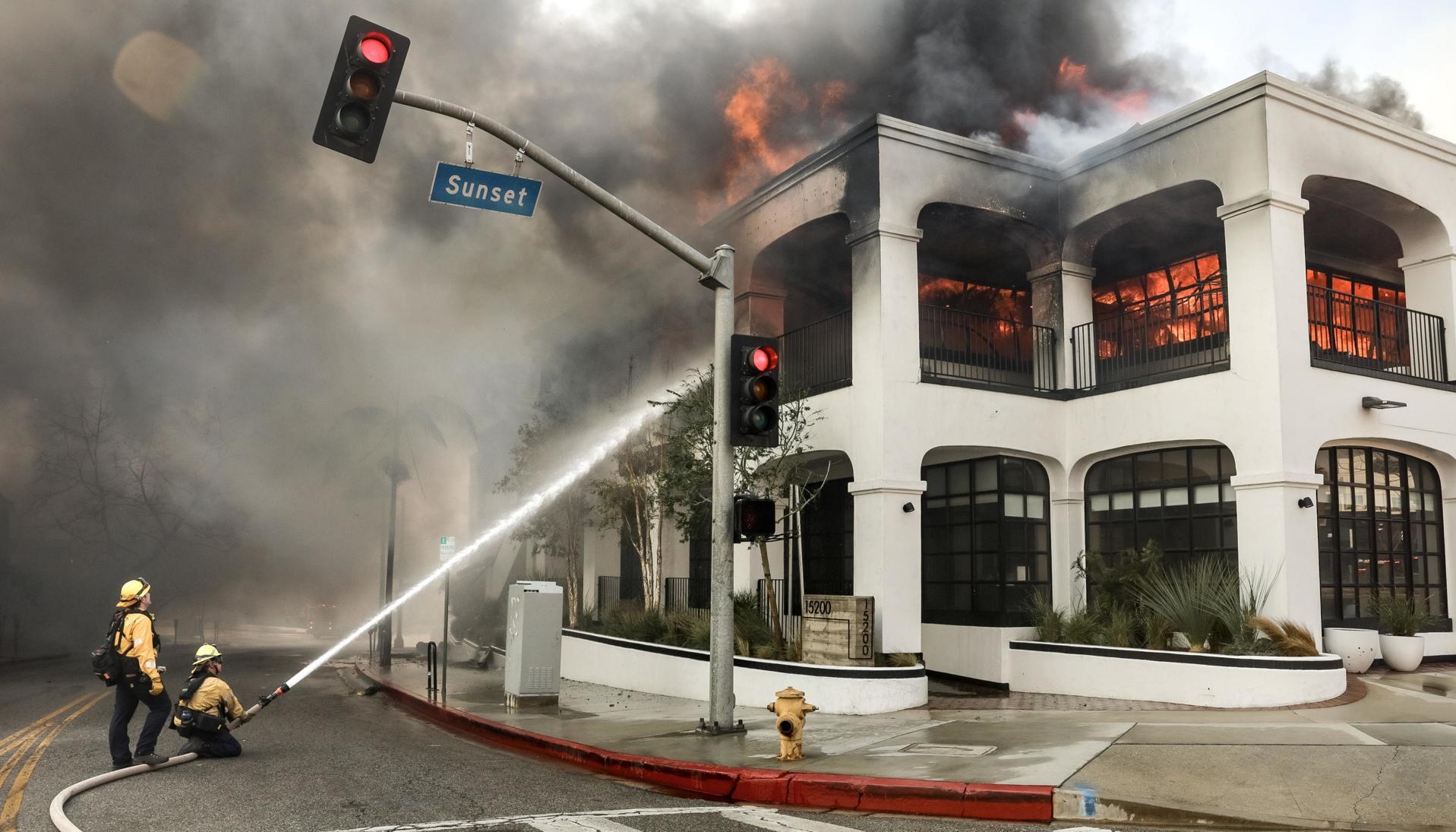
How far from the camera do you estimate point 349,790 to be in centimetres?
784

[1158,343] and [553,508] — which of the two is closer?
[1158,343]

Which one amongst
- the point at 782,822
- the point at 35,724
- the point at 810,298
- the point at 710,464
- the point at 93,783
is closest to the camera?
the point at 782,822

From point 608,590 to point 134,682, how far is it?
13682 millimetres

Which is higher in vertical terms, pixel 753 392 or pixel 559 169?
pixel 559 169

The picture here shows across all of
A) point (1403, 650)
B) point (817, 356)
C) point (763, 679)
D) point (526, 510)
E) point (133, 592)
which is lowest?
point (763, 679)

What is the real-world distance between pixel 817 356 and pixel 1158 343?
532cm

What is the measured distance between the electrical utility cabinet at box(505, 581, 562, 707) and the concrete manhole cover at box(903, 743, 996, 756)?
→ 5.81 meters

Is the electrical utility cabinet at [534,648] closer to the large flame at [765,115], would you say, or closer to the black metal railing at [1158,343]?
the large flame at [765,115]

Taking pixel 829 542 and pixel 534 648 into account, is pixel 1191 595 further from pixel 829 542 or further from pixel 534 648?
pixel 534 648

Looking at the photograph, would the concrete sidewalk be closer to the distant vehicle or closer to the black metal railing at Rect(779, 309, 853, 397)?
the black metal railing at Rect(779, 309, 853, 397)

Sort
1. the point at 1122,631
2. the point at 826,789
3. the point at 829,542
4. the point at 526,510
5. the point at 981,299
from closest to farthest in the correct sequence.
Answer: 1. the point at 826,789
2. the point at 1122,631
3. the point at 829,542
4. the point at 981,299
5. the point at 526,510

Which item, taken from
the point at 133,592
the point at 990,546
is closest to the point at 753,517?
the point at 133,592

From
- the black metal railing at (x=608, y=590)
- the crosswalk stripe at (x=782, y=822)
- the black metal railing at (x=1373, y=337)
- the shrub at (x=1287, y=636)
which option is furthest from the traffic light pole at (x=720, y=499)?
the black metal railing at (x=608, y=590)

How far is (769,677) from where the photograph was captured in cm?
1307
